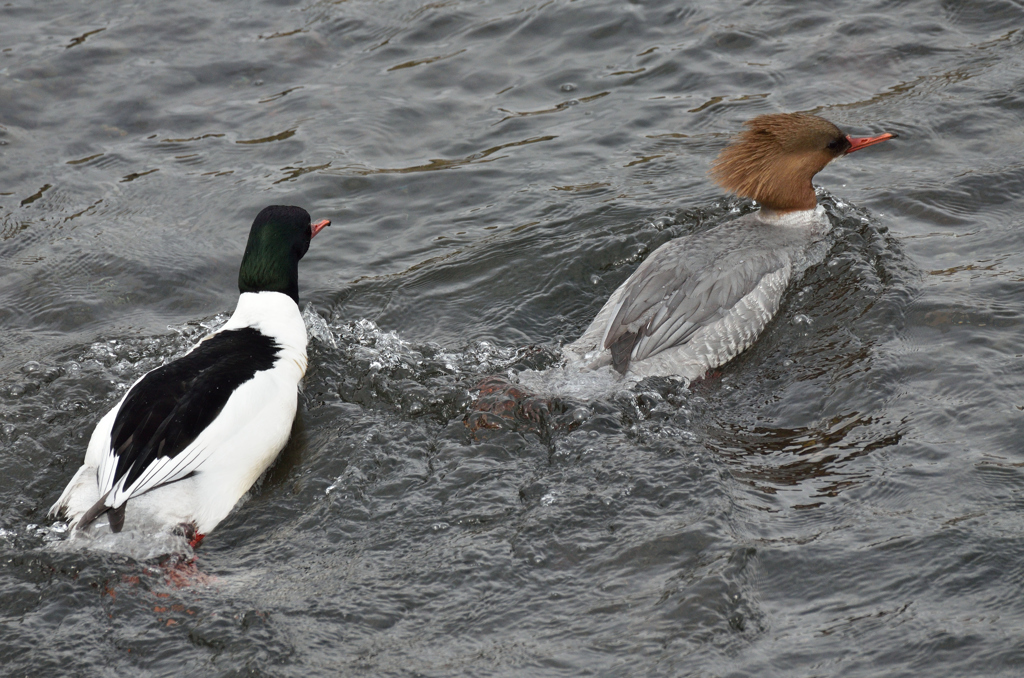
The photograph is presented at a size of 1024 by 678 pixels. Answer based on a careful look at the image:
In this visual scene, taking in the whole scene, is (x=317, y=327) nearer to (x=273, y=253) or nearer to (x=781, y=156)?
(x=273, y=253)

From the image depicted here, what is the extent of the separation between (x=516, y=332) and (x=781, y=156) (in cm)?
223

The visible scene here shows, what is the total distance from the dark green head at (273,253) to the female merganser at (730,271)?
1868mm

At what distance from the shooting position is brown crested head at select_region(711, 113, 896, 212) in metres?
6.76

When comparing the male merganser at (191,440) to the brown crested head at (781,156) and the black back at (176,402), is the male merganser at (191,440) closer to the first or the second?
the black back at (176,402)

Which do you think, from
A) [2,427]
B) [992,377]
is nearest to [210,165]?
[2,427]

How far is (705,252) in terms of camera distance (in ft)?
21.2

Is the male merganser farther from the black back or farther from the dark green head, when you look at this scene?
the dark green head

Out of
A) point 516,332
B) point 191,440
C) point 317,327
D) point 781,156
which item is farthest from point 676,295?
point 191,440

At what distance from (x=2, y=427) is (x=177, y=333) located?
133cm

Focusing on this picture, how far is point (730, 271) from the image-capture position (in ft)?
20.7

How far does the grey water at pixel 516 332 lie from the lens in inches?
159

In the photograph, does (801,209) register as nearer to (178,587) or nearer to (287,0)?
(178,587)

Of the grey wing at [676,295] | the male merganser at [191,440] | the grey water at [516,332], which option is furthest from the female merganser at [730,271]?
the male merganser at [191,440]

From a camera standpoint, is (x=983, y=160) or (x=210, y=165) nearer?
(x=983, y=160)
